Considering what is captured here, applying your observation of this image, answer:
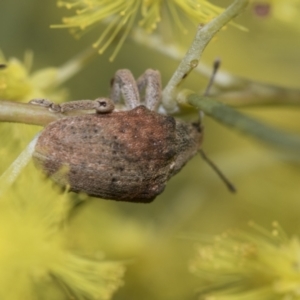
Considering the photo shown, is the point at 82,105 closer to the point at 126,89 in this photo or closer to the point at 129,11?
the point at 126,89

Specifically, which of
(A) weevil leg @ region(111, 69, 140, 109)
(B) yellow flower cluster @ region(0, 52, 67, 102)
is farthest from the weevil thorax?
(B) yellow flower cluster @ region(0, 52, 67, 102)

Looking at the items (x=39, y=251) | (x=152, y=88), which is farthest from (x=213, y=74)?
(x=39, y=251)

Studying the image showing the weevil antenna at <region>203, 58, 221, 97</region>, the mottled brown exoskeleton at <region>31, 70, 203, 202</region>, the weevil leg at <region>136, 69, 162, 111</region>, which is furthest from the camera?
the weevil antenna at <region>203, 58, 221, 97</region>

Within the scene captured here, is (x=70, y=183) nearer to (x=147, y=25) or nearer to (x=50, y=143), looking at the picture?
(x=50, y=143)

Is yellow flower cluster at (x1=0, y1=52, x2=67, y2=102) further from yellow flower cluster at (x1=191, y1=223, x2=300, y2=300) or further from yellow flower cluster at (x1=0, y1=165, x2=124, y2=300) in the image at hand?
yellow flower cluster at (x1=191, y1=223, x2=300, y2=300)

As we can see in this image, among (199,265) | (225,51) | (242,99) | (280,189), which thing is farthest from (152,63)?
(199,265)

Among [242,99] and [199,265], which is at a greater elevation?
[242,99]

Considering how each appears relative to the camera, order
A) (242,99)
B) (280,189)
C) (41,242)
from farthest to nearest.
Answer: (280,189)
(242,99)
(41,242)
